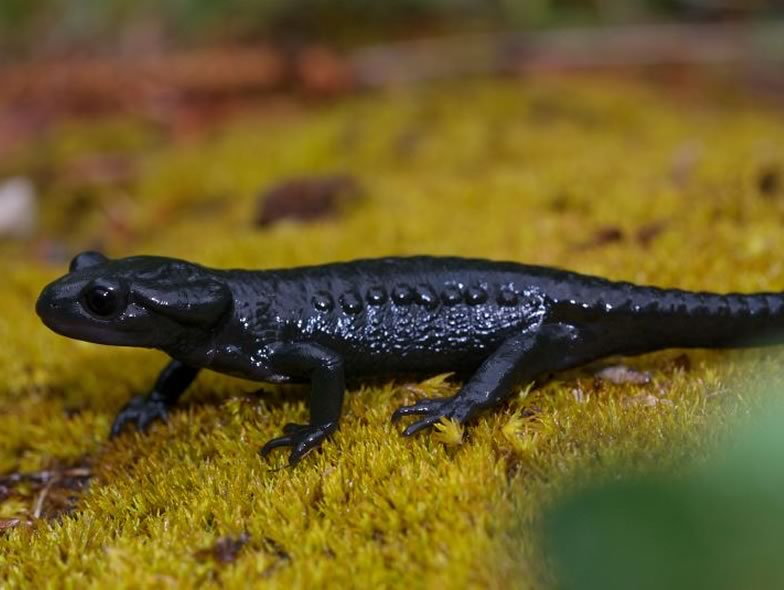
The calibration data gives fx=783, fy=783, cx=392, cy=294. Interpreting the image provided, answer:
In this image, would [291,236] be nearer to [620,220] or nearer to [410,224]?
[410,224]

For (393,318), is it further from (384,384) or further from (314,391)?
(314,391)

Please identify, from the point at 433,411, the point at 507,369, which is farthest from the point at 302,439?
the point at 507,369

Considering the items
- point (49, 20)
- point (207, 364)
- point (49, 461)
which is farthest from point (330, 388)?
point (49, 20)

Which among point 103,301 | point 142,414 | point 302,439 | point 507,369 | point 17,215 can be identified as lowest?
point 142,414

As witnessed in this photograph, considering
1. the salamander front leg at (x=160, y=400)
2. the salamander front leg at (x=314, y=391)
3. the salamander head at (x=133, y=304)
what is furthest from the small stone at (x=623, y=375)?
the salamander front leg at (x=160, y=400)

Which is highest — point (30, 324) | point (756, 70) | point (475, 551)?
point (756, 70)

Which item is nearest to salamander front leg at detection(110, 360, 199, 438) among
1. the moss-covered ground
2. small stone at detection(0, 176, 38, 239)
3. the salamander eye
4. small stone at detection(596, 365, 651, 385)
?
the moss-covered ground

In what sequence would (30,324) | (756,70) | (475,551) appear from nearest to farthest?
(475,551), (30,324), (756,70)

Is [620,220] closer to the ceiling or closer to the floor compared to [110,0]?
closer to the floor
